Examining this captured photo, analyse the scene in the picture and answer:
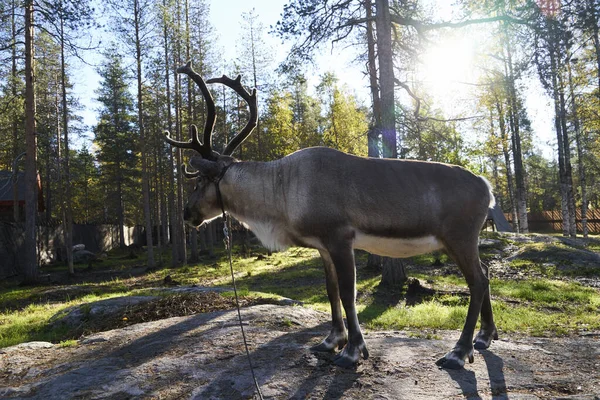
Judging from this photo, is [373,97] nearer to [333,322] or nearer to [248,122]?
[248,122]

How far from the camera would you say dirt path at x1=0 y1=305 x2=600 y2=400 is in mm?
3684

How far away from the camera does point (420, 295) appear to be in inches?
437

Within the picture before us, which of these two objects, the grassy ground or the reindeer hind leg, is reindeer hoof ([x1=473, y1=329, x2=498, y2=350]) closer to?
the reindeer hind leg

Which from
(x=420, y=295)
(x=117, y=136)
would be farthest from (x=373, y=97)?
(x=117, y=136)

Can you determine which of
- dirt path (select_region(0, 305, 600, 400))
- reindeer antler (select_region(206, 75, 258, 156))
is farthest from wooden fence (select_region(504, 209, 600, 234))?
reindeer antler (select_region(206, 75, 258, 156))

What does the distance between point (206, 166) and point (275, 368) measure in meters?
2.67

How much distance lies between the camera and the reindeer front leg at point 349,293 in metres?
4.43

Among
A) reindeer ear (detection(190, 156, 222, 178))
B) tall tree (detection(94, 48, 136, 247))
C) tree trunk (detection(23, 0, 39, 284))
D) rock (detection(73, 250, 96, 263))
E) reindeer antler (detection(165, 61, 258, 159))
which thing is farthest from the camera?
tall tree (detection(94, 48, 136, 247))

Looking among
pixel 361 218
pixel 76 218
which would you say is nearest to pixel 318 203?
pixel 361 218

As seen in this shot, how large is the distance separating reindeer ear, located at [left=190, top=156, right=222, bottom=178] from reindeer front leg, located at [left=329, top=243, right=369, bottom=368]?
1924 millimetres

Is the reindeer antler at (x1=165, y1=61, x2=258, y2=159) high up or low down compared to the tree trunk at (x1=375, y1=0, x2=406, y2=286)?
down

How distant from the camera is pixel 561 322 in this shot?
7605 millimetres

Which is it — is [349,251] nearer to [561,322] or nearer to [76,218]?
[561,322]

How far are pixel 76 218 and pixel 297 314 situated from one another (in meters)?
65.0
